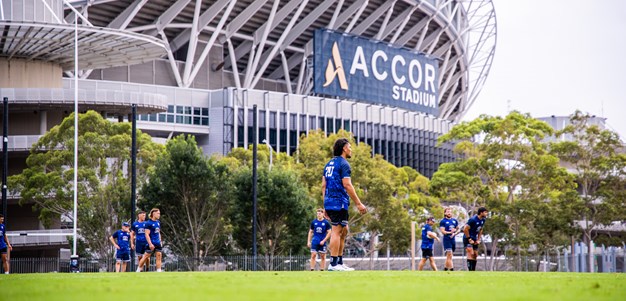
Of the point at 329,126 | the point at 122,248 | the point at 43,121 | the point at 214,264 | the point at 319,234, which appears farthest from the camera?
the point at 329,126

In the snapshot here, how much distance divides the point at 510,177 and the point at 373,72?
35326 millimetres

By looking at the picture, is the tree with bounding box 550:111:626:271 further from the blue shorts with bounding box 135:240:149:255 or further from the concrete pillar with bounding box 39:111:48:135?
the blue shorts with bounding box 135:240:149:255

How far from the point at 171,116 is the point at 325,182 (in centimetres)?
6407

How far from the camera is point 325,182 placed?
19031mm

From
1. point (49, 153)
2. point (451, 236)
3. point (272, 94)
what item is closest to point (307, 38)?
point (272, 94)

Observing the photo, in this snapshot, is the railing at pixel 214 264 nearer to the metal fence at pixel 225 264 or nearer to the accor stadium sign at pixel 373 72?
the metal fence at pixel 225 264

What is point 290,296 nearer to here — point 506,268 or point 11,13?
point 506,268

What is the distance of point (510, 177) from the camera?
60812 mm

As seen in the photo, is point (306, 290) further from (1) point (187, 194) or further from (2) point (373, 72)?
(2) point (373, 72)

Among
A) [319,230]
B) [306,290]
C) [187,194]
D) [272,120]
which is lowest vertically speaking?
[306,290]

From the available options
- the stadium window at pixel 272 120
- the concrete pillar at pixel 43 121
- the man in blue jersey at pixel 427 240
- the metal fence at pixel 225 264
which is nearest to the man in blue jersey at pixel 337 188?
the man in blue jersey at pixel 427 240

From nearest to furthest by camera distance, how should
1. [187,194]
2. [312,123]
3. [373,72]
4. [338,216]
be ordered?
[338,216] → [187,194] → [312,123] → [373,72]

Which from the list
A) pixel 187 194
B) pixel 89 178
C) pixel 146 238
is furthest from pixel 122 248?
pixel 89 178

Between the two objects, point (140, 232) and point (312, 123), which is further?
point (312, 123)
